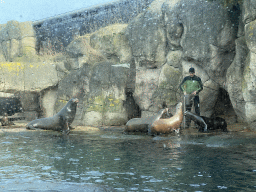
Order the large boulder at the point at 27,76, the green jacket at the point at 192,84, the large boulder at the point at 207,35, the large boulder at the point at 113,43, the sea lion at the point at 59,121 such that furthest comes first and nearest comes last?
the large boulder at the point at 27,76 → the large boulder at the point at 113,43 → the sea lion at the point at 59,121 → the green jacket at the point at 192,84 → the large boulder at the point at 207,35

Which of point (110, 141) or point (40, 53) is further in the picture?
point (40, 53)

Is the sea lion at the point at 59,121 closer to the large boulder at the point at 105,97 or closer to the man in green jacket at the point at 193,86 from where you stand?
the large boulder at the point at 105,97

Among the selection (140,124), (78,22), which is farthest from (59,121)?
(78,22)

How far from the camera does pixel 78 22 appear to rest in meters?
17.6

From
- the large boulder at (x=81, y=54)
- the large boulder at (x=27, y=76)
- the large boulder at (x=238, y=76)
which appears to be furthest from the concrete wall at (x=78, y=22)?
the large boulder at (x=238, y=76)

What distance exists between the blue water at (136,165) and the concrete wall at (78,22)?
944cm

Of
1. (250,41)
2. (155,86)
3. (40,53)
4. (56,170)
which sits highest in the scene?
(40,53)

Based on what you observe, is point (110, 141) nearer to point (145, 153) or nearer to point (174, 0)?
point (145, 153)

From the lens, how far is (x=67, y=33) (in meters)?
18.0

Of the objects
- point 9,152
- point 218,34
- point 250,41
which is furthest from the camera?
point 218,34

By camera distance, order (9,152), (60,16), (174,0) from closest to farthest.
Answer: (9,152), (174,0), (60,16)

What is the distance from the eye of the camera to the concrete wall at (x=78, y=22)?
15430mm

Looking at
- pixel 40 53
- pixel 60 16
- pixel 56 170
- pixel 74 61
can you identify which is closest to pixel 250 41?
pixel 56 170

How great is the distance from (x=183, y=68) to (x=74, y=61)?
5491 millimetres
